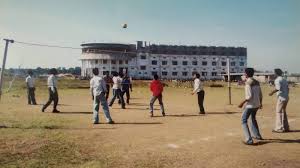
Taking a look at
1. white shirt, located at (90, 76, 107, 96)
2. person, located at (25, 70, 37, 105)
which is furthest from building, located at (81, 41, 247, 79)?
white shirt, located at (90, 76, 107, 96)

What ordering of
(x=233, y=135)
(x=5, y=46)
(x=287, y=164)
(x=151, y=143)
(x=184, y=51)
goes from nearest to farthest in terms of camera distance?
(x=287, y=164) < (x=151, y=143) < (x=233, y=135) < (x=5, y=46) < (x=184, y=51)

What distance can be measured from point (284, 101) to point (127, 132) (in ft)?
17.5

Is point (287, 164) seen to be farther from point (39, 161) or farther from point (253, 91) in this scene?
point (39, 161)

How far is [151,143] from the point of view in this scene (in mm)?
10125

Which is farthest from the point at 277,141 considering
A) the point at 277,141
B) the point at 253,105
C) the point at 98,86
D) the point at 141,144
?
the point at 98,86

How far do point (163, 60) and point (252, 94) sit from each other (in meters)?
117

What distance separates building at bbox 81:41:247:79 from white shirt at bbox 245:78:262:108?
104 meters

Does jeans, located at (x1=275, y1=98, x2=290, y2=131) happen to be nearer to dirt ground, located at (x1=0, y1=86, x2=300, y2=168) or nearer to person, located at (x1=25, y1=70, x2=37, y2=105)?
dirt ground, located at (x1=0, y1=86, x2=300, y2=168)

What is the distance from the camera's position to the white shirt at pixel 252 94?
33.2ft

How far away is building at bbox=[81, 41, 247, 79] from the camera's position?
385 ft

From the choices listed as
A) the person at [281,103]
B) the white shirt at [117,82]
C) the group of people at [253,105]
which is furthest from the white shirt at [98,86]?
the white shirt at [117,82]

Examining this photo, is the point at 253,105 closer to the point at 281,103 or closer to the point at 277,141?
the point at 277,141

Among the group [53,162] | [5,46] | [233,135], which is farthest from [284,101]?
[5,46]

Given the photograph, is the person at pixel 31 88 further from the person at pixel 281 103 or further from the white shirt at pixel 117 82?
the person at pixel 281 103
